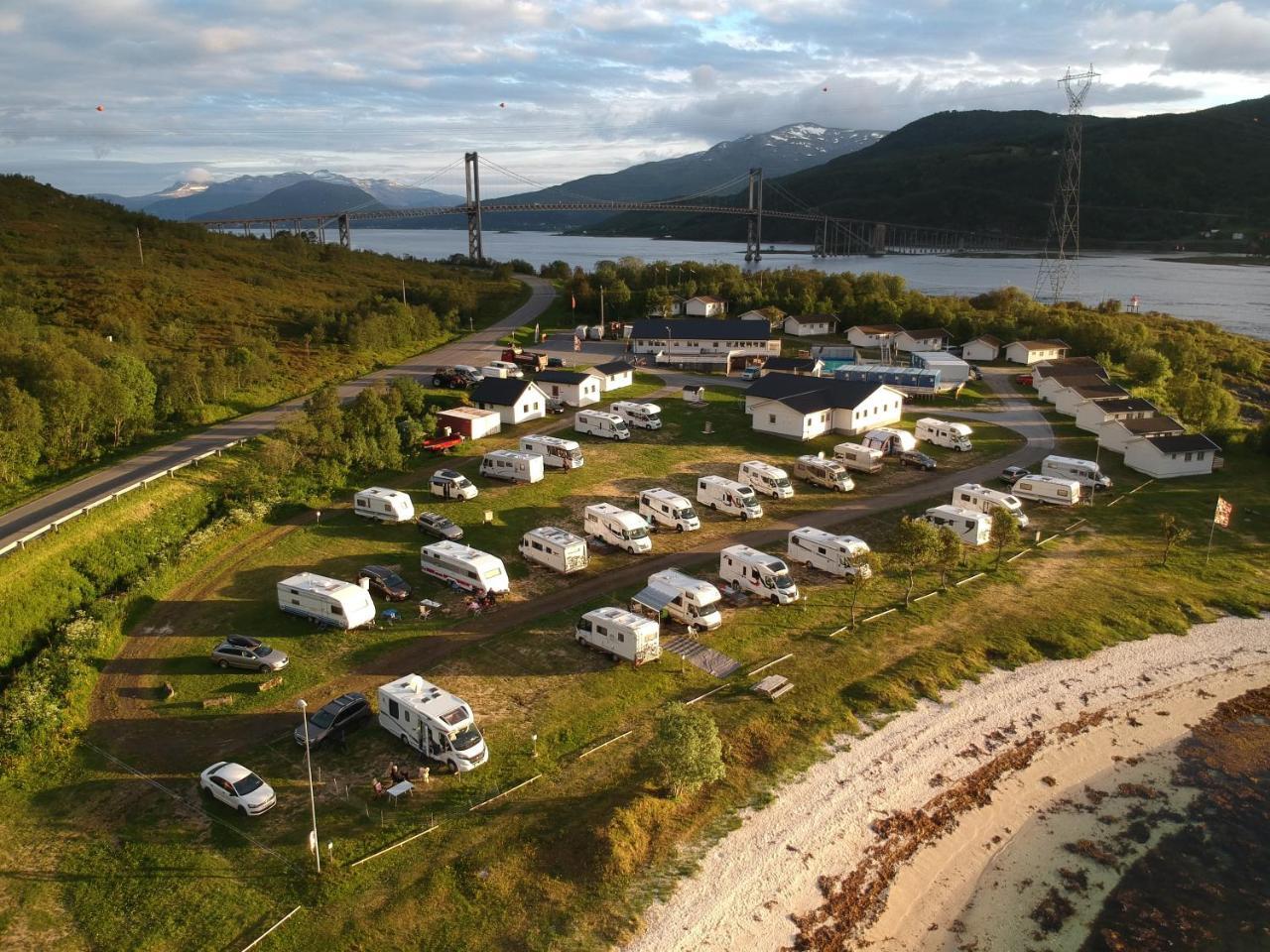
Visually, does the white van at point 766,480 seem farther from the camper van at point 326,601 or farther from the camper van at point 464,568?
the camper van at point 326,601

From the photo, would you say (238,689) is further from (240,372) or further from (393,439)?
(240,372)

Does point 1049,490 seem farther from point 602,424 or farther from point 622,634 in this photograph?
point 622,634

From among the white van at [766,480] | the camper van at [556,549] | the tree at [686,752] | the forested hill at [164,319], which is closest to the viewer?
the tree at [686,752]

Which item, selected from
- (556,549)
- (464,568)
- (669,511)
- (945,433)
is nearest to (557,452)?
(669,511)

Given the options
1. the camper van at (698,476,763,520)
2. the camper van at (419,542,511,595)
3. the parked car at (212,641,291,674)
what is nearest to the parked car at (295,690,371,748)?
the parked car at (212,641,291,674)

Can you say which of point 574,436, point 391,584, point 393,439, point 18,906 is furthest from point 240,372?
point 18,906

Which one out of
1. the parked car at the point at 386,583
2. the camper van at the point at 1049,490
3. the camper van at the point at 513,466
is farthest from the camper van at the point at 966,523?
the parked car at the point at 386,583

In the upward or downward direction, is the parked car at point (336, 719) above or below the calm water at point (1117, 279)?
below
